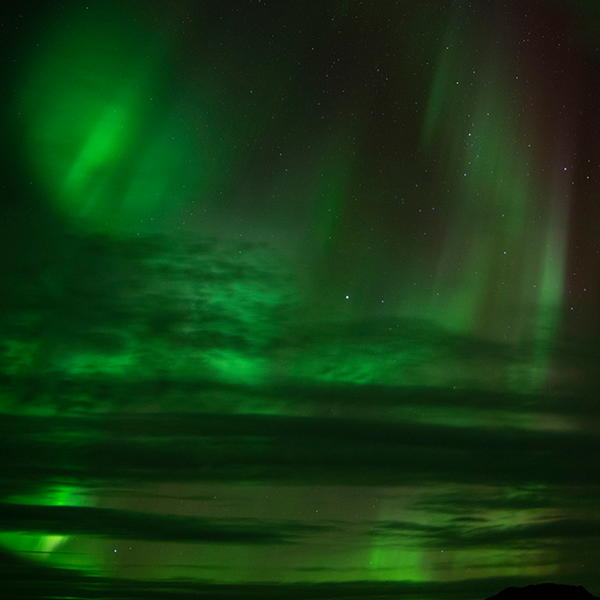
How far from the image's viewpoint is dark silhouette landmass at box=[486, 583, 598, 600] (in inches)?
3344

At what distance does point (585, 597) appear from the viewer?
8381 centimetres

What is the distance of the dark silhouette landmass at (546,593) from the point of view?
84950mm

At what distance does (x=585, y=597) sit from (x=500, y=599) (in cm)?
1070

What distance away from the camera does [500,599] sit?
87.2 metres

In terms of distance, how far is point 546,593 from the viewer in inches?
3408
